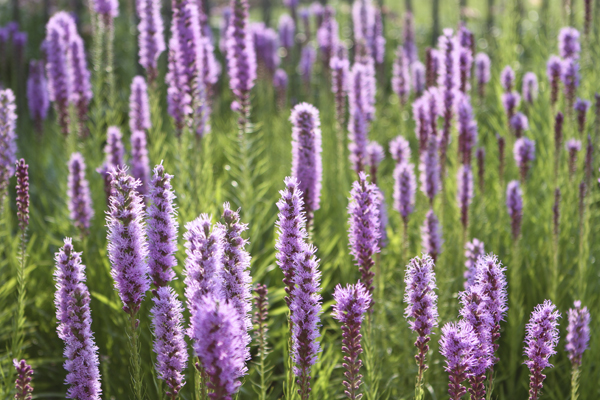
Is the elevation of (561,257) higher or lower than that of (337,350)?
higher

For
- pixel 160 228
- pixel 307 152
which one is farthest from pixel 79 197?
pixel 160 228

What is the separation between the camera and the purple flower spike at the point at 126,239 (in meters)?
1.94

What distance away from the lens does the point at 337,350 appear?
12.2 ft

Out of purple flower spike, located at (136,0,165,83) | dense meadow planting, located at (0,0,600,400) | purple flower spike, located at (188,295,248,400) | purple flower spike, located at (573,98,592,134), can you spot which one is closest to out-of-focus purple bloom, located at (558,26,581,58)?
dense meadow planting, located at (0,0,600,400)

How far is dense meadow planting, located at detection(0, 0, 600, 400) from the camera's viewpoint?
192 cm

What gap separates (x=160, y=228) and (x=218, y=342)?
2.31ft

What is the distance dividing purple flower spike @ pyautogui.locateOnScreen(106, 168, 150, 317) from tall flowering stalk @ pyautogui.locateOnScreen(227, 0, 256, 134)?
2318mm

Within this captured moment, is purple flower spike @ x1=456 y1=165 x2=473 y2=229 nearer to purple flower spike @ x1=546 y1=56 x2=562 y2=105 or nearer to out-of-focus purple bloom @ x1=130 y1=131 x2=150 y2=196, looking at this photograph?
purple flower spike @ x1=546 y1=56 x2=562 y2=105

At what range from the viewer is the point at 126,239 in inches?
76.4

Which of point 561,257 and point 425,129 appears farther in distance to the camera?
point 561,257

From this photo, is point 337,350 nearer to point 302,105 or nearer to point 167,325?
point 302,105

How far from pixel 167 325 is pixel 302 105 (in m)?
1.58

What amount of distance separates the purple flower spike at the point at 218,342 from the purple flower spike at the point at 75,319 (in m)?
0.62

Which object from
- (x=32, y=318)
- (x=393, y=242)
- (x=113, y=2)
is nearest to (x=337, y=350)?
(x=393, y=242)
